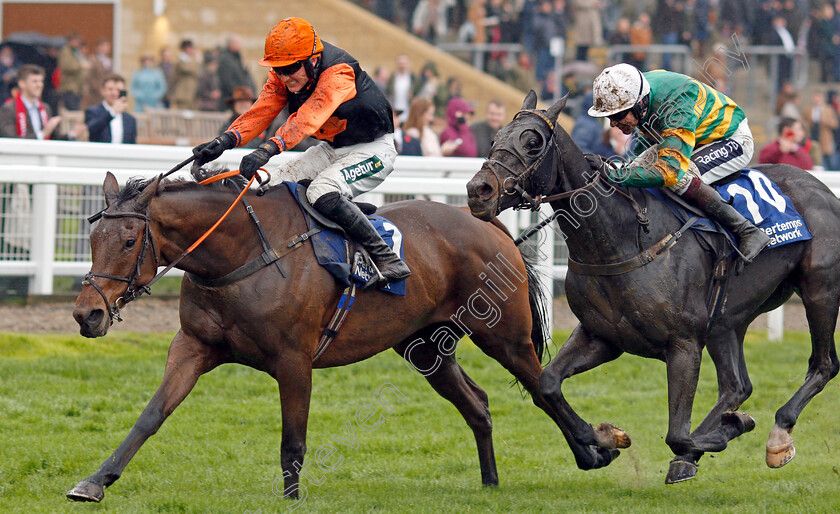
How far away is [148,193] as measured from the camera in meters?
5.29

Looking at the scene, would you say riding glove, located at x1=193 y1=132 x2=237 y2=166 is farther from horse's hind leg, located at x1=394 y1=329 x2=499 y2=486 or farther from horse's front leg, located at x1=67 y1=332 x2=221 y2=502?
horse's hind leg, located at x1=394 y1=329 x2=499 y2=486

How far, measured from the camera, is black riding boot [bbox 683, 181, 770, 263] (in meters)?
5.64

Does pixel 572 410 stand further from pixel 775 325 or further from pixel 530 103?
pixel 775 325

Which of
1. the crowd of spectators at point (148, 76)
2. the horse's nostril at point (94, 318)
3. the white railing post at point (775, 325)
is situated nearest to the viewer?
the horse's nostril at point (94, 318)

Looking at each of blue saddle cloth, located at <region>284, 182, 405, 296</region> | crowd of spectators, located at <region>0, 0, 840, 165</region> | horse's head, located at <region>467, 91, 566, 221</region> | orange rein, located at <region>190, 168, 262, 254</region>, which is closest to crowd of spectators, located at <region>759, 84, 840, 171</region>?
crowd of spectators, located at <region>0, 0, 840, 165</region>

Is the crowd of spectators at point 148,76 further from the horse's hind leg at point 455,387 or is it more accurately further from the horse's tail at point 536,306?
the horse's hind leg at point 455,387

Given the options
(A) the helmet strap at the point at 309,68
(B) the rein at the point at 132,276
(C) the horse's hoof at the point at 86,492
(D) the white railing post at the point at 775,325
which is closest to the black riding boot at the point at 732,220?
(A) the helmet strap at the point at 309,68

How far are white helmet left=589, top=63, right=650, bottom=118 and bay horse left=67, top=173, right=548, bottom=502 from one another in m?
1.30

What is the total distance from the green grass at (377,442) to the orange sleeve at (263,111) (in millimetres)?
1878

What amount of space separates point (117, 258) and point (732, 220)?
9.64 ft

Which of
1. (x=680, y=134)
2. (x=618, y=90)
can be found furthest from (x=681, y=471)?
(x=618, y=90)

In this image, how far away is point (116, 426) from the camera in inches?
285

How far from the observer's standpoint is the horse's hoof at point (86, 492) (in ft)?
16.8

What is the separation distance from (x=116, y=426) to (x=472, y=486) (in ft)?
7.78
